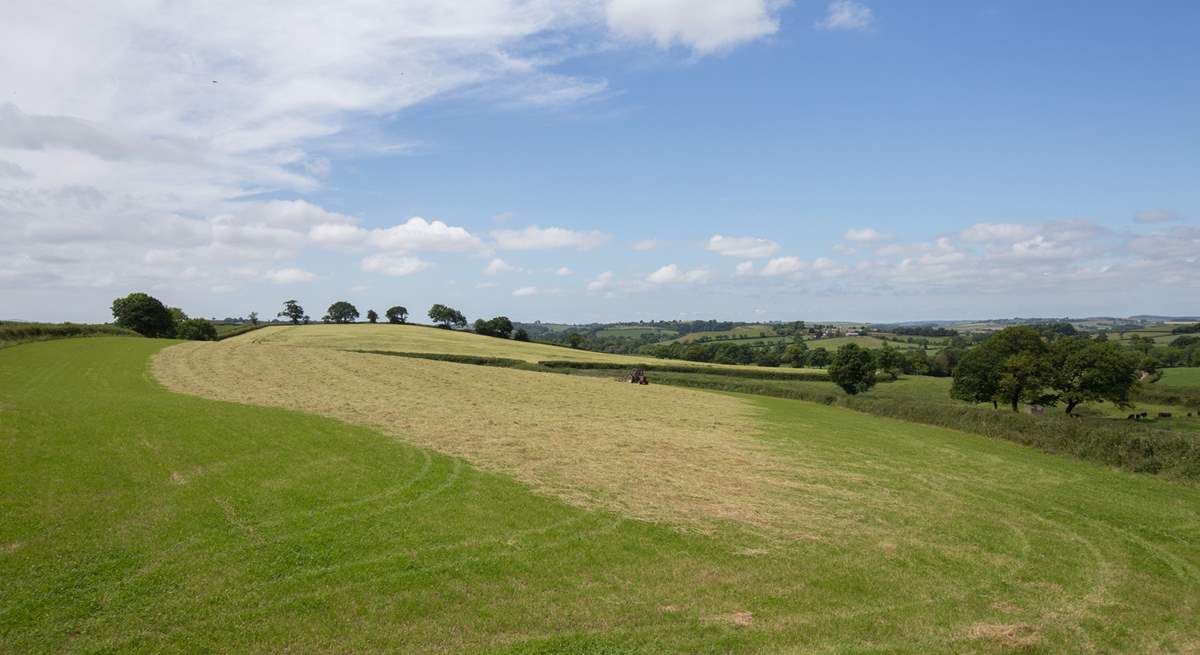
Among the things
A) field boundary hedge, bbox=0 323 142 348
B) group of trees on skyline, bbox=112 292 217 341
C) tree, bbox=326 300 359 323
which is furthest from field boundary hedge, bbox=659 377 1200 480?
tree, bbox=326 300 359 323

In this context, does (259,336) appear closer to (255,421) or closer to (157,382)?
(157,382)

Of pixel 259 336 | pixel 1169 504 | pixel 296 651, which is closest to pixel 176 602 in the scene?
pixel 296 651

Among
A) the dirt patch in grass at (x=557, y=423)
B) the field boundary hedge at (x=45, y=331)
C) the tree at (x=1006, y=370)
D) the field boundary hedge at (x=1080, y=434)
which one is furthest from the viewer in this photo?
the tree at (x=1006, y=370)

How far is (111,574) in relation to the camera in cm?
1076

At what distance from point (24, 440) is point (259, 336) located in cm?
8629

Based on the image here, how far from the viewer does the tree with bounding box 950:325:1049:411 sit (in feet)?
198

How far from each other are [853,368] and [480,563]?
7066 centimetres

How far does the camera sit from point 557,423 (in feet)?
103

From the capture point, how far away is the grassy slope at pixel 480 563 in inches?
387

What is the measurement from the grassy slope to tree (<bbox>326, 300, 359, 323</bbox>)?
152788 millimetres

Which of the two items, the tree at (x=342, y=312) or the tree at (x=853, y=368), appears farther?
the tree at (x=342, y=312)

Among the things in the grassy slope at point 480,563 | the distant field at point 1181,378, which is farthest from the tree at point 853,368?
the grassy slope at point 480,563

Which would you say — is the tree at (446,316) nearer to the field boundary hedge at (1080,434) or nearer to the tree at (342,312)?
the tree at (342,312)

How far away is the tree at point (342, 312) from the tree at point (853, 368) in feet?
419
